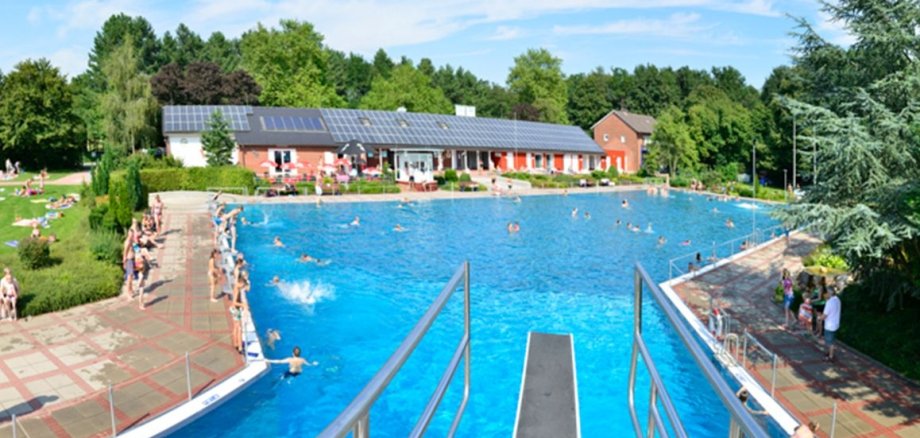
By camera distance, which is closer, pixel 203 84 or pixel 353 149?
pixel 353 149

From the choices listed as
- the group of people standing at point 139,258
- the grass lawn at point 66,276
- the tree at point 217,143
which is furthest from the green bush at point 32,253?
the tree at point 217,143

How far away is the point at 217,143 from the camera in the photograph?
142 feet

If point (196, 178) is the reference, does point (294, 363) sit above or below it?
below

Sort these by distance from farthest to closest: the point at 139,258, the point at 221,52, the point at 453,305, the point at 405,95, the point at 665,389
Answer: the point at 221,52 < the point at 405,95 < the point at 139,258 < the point at 453,305 < the point at 665,389

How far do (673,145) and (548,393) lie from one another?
64.9 m

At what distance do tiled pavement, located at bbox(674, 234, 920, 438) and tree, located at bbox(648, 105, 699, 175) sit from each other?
48.2 meters

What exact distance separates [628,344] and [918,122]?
785cm

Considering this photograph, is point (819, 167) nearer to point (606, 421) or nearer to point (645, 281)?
point (606, 421)

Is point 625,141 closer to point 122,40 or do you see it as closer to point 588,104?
point 588,104

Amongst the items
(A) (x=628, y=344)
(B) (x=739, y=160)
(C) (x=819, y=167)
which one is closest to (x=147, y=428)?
(A) (x=628, y=344)

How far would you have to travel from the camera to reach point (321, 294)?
2000cm

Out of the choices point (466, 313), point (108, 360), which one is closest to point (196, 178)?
point (108, 360)

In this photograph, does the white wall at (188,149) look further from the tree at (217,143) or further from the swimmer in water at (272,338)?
the swimmer in water at (272,338)

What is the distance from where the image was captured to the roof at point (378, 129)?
48875mm
